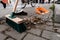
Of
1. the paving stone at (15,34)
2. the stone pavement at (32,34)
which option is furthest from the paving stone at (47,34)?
the paving stone at (15,34)

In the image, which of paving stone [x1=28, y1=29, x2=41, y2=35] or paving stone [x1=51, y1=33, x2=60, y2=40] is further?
paving stone [x1=28, y1=29, x2=41, y2=35]

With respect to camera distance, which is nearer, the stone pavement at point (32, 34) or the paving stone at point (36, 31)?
the stone pavement at point (32, 34)

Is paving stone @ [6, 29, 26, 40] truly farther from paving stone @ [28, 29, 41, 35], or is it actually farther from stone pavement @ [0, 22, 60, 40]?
paving stone @ [28, 29, 41, 35]

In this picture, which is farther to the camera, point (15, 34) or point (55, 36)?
point (15, 34)

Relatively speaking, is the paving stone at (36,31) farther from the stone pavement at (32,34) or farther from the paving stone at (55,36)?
the paving stone at (55,36)

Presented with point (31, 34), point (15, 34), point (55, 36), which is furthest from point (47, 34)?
point (15, 34)

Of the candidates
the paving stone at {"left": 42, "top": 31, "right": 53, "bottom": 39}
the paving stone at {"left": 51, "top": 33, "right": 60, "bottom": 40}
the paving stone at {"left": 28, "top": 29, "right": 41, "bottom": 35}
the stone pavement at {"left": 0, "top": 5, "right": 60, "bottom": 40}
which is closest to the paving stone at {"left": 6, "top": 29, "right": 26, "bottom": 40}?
the stone pavement at {"left": 0, "top": 5, "right": 60, "bottom": 40}

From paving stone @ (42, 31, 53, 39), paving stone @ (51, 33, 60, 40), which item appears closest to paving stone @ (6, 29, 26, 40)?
paving stone @ (42, 31, 53, 39)

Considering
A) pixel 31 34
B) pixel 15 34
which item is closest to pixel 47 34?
pixel 31 34

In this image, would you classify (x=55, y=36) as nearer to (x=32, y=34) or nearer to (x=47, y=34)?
(x=47, y=34)

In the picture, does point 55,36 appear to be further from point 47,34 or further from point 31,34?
point 31,34

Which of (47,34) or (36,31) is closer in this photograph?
(47,34)

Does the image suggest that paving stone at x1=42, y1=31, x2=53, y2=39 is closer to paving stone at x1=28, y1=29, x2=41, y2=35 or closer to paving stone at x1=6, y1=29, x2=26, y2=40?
paving stone at x1=28, y1=29, x2=41, y2=35

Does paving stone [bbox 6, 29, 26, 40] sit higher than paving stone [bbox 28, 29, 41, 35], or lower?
lower
